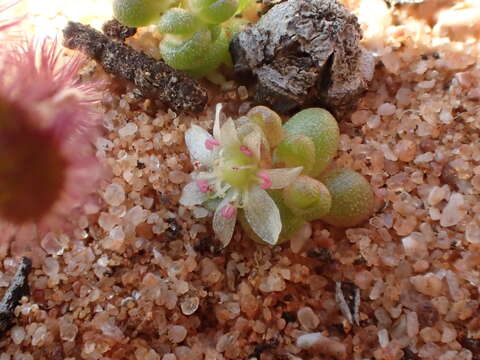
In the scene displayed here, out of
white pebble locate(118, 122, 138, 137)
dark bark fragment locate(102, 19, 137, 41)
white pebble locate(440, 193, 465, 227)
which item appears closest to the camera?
white pebble locate(440, 193, 465, 227)

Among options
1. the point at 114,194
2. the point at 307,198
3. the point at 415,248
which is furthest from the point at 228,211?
the point at 415,248

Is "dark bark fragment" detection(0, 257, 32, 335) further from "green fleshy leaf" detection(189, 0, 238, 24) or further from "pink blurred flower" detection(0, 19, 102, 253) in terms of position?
"green fleshy leaf" detection(189, 0, 238, 24)

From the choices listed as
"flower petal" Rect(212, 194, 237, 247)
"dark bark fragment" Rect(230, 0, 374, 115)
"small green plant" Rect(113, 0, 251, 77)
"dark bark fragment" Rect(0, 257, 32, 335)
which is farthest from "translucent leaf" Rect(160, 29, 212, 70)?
"dark bark fragment" Rect(0, 257, 32, 335)

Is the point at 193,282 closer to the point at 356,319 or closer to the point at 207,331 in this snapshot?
the point at 207,331

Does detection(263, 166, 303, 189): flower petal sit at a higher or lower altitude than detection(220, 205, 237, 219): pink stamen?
higher

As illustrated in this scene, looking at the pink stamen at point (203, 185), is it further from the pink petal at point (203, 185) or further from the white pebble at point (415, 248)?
the white pebble at point (415, 248)

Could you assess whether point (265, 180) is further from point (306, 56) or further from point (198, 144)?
point (306, 56)
